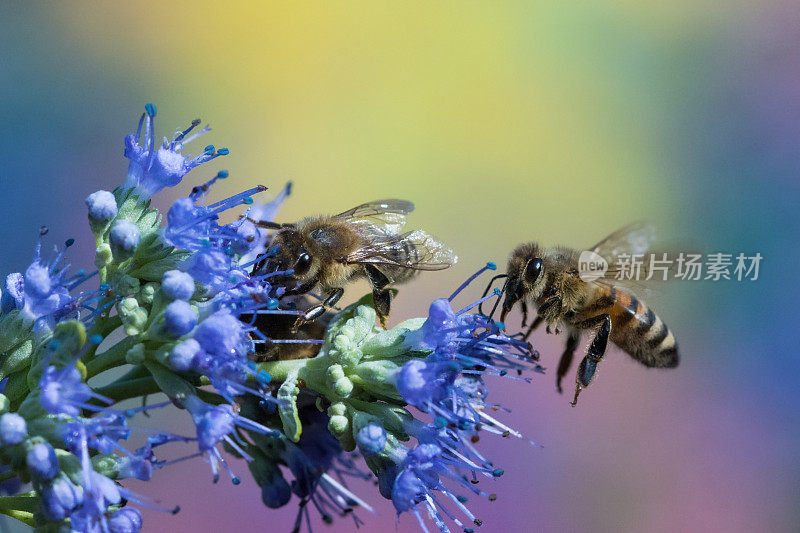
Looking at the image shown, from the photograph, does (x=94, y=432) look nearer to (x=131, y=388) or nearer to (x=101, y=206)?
(x=131, y=388)

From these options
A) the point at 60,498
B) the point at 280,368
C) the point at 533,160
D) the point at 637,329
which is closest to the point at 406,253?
the point at 280,368

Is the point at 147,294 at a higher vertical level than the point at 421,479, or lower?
higher

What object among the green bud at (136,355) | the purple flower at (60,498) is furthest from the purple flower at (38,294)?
the purple flower at (60,498)

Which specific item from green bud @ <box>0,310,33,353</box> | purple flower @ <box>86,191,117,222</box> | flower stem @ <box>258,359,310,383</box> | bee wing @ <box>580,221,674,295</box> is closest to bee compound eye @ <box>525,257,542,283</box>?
bee wing @ <box>580,221,674,295</box>

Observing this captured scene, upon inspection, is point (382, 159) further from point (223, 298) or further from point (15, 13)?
point (223, 298)

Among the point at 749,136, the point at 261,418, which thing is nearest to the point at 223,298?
the point at 261,418

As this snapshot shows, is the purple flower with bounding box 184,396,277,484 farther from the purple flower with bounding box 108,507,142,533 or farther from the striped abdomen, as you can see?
the striped abdomen
